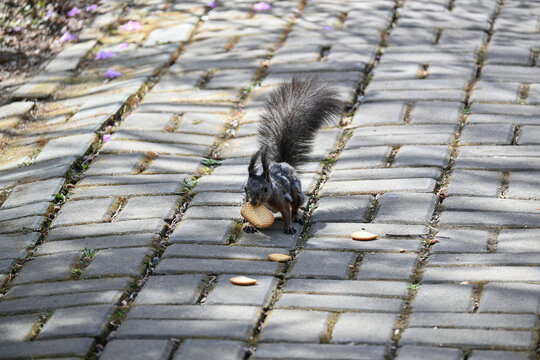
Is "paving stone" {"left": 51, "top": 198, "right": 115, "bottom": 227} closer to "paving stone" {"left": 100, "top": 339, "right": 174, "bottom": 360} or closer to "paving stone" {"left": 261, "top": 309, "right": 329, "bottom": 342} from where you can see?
"paving stone" {"left": 100, "top": 339, "right": 174, "bottom": 360}

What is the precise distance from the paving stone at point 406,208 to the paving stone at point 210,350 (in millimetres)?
1251

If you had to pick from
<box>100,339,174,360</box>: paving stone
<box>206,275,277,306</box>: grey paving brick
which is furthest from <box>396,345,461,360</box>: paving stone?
<box>100,339,174,360</box>: paving stone

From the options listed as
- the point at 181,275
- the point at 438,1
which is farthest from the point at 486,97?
the point at 181,275

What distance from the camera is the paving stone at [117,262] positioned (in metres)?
3.95

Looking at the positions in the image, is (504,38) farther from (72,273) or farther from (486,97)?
(72,273)

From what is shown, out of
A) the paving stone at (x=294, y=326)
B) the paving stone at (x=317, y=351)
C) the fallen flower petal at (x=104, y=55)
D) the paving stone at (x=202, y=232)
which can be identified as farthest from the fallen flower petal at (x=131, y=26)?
the paving stone at (x=317, y=351)

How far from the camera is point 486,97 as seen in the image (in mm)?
5621

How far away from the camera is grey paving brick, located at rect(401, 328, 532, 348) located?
10.4 feet

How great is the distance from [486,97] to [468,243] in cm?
189

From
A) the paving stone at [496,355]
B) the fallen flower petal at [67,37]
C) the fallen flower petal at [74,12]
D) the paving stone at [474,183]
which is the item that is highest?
the paving stone at [496,355]

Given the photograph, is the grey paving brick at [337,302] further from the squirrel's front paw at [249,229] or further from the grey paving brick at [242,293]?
the squirrel's front paw at [249,229]

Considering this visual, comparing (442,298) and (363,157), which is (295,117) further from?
Result: (442,298)

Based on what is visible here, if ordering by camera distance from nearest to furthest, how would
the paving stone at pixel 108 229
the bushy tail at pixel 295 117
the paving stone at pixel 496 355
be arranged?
the paving stone at pixel 496 355 < the paving stone at pixel 108 229 < the bushy tail at pixel 295 117

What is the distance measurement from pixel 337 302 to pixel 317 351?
391 mm
